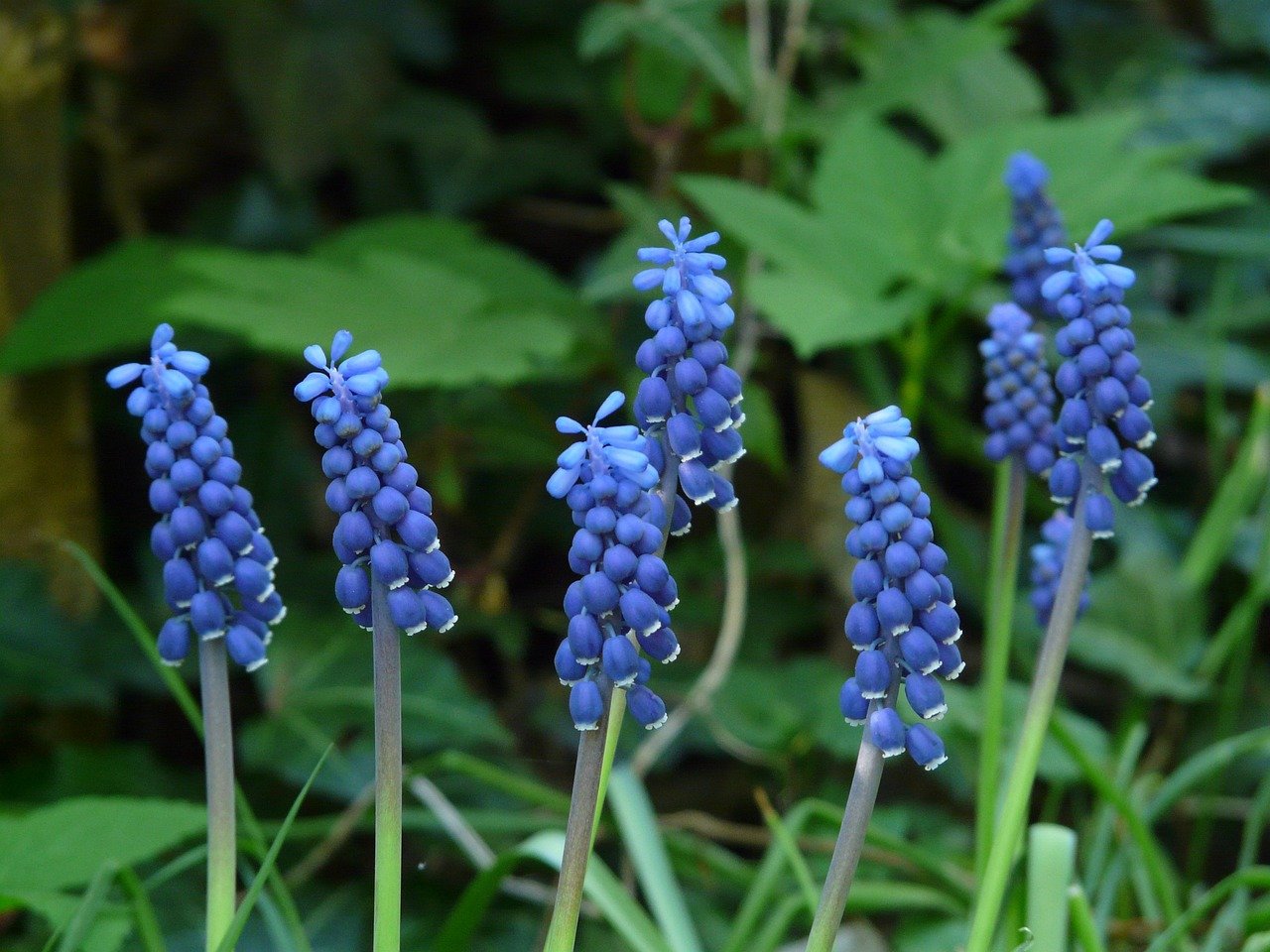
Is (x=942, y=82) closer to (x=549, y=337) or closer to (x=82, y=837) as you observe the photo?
(x=549, y=337)

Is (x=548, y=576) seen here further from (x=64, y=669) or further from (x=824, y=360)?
(x=64, y=669)

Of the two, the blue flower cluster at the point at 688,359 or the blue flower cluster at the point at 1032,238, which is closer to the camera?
the blue flower cluster at the point at 688,359

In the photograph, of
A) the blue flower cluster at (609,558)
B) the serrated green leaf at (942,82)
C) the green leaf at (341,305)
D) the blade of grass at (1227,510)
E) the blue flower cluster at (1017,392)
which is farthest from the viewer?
the serrated green leaf at (942,82)

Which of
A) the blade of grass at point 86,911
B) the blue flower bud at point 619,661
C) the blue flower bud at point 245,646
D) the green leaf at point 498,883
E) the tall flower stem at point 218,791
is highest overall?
the blue flower bud at point 245,646

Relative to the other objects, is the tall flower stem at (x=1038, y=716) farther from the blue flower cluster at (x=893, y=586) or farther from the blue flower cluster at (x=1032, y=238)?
the blue flower cluster at (x=1032, y=238)

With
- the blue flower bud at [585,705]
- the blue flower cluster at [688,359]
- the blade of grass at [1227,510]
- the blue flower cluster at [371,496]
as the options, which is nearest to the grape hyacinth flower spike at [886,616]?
the blue flower cluster at [688,359]

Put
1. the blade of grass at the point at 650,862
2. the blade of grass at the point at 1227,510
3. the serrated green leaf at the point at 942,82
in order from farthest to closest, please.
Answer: the serrated green leaf at the point at 942,82 → the blade of grass at the point at 1227,510 → the blade of grass at the point at 650,862

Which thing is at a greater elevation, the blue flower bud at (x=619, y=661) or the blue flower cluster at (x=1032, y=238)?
the blue flower cluster at (x=1032, y=238)

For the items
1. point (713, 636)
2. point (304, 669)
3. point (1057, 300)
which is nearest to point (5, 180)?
point (304, 669)
